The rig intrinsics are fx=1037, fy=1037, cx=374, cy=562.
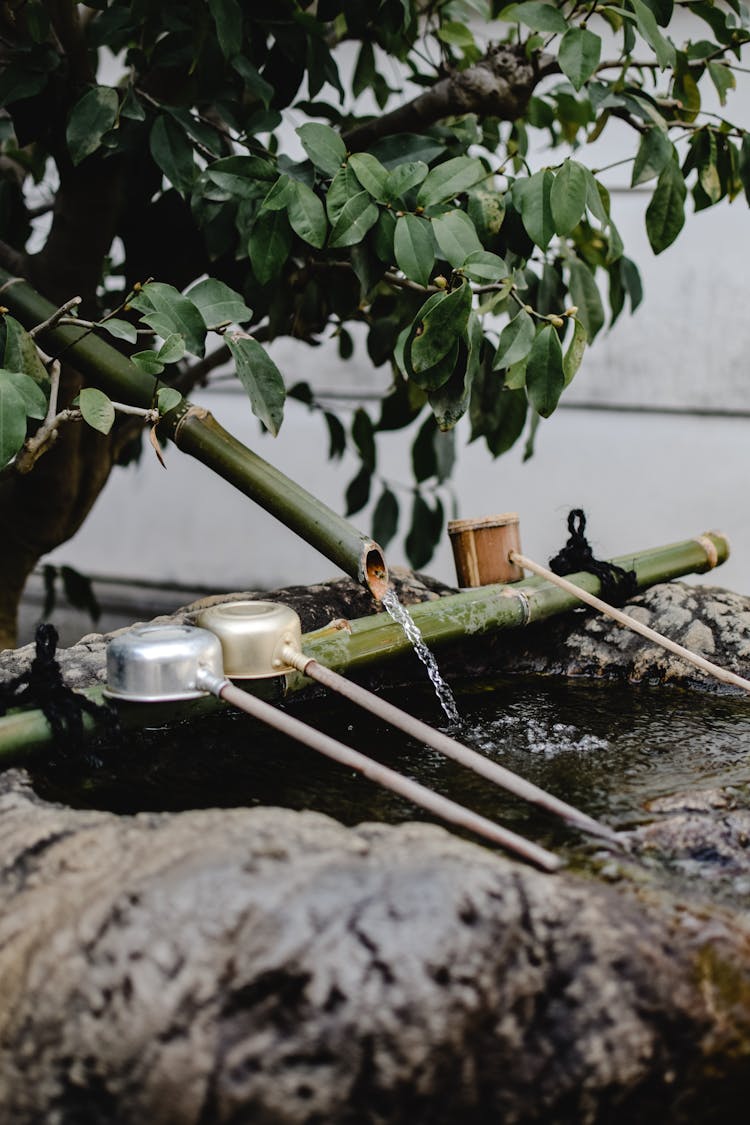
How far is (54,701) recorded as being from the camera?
158 cm

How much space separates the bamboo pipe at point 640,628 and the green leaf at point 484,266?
718 mm

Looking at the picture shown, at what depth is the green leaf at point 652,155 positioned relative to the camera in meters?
2.03

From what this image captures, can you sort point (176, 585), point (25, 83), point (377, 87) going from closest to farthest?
point (25, 83)
point (377, 87)
point (176, 585)

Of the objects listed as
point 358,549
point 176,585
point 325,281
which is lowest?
point 176,585

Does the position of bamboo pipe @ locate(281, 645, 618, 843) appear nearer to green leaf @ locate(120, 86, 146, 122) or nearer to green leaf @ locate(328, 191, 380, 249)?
green leaf @ locate(328, 191, 380, 249)

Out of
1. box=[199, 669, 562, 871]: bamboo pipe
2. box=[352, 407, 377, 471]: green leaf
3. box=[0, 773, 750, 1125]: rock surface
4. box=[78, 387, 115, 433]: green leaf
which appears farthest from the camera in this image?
box=[352, 407, 377, 471]: green leaf

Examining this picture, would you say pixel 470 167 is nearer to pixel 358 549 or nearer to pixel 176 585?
pixel 358 549

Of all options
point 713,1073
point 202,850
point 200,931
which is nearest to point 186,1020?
point 200,931

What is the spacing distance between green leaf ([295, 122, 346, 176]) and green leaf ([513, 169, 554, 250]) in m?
0.35

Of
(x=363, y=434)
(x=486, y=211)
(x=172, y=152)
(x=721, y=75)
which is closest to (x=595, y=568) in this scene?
(x=486, y=211)

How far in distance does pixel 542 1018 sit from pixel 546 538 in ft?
13.6

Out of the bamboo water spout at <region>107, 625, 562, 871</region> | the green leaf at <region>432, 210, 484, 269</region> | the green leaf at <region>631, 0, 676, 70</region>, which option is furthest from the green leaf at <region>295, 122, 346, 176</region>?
the bamboo water spout at <region>107, 625, 562, 871</region>

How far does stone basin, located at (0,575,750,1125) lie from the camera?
37.7 inches

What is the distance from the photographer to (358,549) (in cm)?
192
